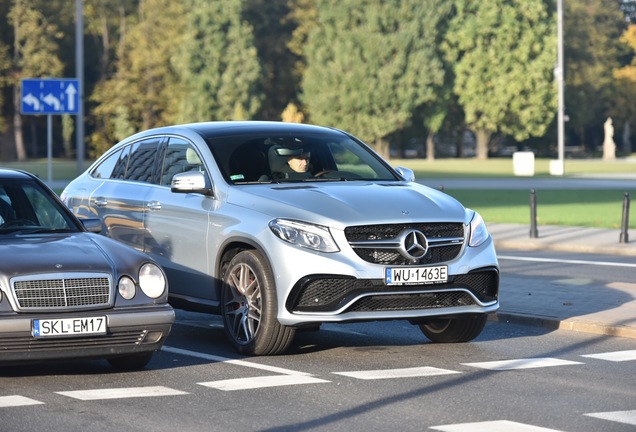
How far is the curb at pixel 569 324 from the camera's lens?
11.5 meters

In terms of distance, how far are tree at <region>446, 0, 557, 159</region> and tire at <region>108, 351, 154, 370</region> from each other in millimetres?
92293

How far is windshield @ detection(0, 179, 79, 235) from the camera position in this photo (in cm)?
1009

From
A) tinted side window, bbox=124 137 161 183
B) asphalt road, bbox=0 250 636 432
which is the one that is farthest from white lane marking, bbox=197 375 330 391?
tinted side window, bbox=124 137 161 183

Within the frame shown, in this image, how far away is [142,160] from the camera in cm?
1226

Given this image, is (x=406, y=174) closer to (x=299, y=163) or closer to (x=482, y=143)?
(x=299, y=163)

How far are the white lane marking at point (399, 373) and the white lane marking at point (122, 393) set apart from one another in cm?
131

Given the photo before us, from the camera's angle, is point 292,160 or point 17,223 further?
point 292,160

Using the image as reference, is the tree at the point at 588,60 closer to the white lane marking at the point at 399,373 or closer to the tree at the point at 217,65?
the tree at the point at 217,65

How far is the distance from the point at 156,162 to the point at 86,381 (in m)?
3.23

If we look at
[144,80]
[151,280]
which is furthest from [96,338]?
[144,80]

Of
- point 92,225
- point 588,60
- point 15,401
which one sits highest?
point 588,60

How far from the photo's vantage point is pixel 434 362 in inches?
395

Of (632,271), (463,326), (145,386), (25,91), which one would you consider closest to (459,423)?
(145,386)

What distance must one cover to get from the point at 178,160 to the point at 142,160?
653mm
